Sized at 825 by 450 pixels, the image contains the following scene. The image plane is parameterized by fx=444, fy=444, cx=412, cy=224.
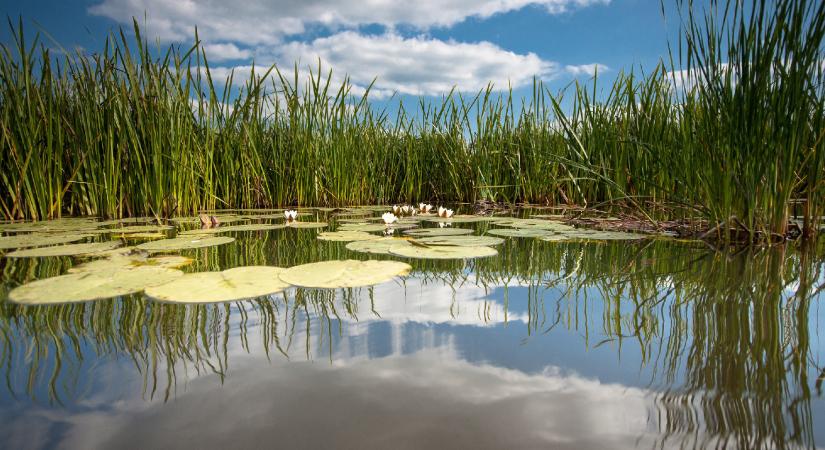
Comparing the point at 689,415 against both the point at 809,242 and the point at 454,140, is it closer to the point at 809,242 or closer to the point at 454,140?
the point at 809,242

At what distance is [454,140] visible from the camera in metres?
4.96

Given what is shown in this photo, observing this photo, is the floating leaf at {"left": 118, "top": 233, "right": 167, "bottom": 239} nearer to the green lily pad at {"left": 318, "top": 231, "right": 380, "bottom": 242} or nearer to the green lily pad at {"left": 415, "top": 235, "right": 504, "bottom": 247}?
the green lily pad at {"left": 318, "top": 231, "right": 380, "bottom": 242}

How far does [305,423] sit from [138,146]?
282 cm

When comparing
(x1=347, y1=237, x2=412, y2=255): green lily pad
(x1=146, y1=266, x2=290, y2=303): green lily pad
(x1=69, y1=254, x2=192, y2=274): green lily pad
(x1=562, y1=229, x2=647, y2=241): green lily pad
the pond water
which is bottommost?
the pond water

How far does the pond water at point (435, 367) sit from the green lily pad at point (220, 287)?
1.2 inches

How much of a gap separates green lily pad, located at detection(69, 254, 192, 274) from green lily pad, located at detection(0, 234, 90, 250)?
59cm

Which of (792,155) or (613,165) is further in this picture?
(613,165)

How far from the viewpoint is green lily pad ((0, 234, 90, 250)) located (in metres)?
1.89

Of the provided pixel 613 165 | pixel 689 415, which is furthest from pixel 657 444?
pixel 613 165

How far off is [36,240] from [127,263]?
91 centimetres

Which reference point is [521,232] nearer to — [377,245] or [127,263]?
[377,245]

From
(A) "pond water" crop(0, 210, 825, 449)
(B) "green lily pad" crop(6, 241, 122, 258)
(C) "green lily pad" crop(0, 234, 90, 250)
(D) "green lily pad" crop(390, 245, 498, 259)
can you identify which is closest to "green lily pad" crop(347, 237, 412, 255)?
(D) "green lily pad" crop(390, 245, 498, 259)

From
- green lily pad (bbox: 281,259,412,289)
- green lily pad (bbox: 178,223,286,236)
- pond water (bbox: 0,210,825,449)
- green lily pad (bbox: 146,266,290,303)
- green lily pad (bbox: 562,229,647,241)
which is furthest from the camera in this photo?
green lily pad (bbox: 178,223,286,236)

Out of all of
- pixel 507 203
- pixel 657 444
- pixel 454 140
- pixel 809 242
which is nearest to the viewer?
pixel 657 444
